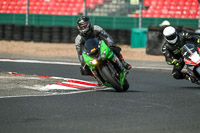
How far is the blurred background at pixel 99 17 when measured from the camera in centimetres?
2480

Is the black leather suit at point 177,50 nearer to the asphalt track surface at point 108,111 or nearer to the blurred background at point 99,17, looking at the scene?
the asphalt track surface at point 108,111

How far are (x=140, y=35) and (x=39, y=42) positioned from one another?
538 centimetres

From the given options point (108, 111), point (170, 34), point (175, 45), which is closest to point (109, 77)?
point (108, 111)

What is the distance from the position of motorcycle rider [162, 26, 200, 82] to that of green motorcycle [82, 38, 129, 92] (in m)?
2.11

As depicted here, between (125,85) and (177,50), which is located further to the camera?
(177,50)

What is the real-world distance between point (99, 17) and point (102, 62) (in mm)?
18328

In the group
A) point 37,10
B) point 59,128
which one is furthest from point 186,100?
point 37,10

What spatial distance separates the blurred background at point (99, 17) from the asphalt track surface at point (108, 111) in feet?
46.2

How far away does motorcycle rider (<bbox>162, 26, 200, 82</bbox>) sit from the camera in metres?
11.4

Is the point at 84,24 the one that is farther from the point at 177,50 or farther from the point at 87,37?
the point at 177,50

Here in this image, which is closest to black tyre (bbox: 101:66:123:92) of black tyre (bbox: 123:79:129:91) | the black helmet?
black tyre (bbox: 123:79:129:91)

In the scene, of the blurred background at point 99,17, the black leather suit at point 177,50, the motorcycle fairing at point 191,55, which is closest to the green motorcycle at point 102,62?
the motorcycle fairing at point 191,55

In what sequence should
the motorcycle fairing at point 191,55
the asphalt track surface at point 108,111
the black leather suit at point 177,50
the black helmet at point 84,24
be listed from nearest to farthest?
the asphalt track surface at point 108,111 → the black helmet at point 84,24 → the motorcycle fairing at point 191,55 → the black leather suit at point 177,50

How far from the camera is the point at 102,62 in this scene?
9.48 metres
